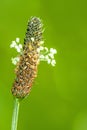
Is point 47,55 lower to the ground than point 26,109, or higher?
lower

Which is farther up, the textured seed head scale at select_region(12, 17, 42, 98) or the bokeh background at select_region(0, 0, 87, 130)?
the bokeh background at select_region(0, 0, 87, 130)

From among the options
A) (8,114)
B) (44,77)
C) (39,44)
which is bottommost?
(39,44)

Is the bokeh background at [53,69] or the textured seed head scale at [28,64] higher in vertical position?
the bokeh background at [53,69]

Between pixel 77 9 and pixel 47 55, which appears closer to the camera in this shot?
pixel 47 55

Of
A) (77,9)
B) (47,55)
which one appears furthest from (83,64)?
(47,55)

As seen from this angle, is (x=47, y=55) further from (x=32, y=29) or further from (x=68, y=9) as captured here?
(x=68, y=9)
